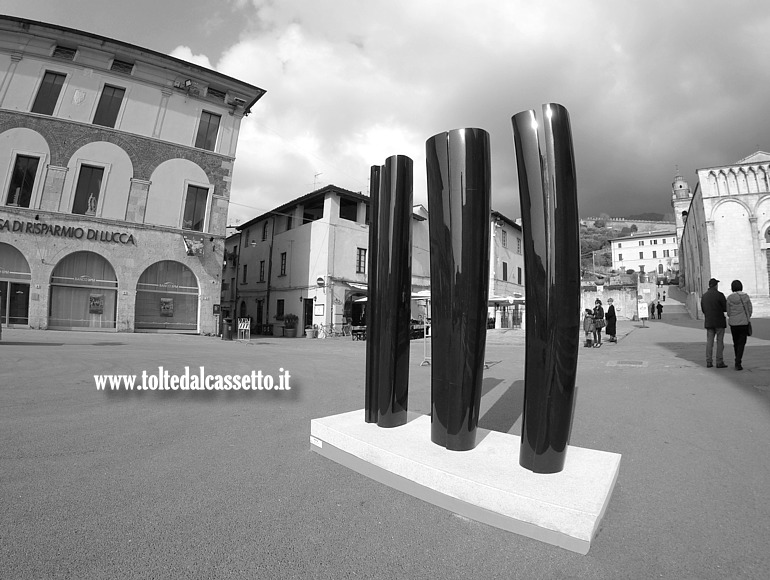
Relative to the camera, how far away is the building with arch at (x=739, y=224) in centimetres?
3064

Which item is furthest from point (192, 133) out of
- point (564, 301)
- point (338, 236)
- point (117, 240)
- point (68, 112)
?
point (564, 301)

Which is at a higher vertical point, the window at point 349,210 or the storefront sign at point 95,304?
the window at point 349,210

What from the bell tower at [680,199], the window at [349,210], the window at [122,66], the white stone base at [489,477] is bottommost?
the white stone base at [489,477]

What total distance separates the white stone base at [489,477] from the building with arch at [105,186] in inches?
833

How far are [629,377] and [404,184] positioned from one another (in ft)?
21.0

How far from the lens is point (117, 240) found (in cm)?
2061

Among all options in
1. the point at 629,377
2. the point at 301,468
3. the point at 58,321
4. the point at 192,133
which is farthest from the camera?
the point at 192,133

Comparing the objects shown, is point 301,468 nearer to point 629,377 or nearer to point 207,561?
point 207,561

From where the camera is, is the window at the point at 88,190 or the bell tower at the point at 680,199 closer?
the window at the point at 88,190

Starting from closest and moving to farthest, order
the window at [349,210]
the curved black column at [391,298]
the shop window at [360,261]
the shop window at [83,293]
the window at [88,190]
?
the curved black column at [391,298]
the shop window at [83,293]
the window at [88,190]
the shop window at [360,261]
the window at [349,210]

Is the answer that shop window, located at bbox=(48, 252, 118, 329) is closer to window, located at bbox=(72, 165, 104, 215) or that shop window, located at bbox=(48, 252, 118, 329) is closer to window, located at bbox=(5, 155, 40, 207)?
window, located at bbox=(72, 165, 104, 215)

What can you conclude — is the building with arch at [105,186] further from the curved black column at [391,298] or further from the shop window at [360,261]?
the curved black column at [391,298]

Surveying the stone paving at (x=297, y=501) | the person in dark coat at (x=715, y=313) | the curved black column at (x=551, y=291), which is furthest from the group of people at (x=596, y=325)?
the curved black column at (x=551, y=291)

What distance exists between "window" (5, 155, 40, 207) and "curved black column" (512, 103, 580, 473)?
79.7 ft
